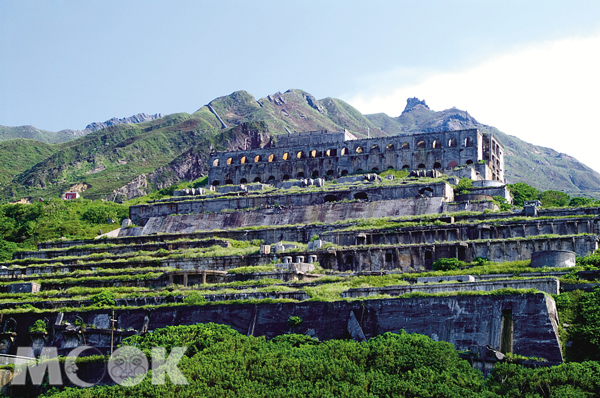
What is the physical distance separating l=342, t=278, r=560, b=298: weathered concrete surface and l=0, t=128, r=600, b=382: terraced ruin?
0.07 m

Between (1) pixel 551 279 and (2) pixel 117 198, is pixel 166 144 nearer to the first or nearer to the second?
(2) pixel 117 198

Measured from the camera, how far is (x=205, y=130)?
159000mm

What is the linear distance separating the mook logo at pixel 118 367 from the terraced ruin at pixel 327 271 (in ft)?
9.06

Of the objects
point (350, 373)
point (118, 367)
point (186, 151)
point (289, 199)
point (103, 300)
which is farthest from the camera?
point (186, 151)

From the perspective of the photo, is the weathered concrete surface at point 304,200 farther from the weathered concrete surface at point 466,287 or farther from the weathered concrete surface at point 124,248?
the weathered concrete surface at point 466,287

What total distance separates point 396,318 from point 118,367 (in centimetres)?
1449

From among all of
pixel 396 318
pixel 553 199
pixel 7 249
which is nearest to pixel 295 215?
pixel 396 318

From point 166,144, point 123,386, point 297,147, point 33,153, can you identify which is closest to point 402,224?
point 123,386

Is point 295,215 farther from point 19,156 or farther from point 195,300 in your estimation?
point 19,156

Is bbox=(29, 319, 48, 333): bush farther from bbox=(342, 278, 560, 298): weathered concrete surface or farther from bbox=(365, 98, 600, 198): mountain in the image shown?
bbox=(365, 98, 600, 198): mountain

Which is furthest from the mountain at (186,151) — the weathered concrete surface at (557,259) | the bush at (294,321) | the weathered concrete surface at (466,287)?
the bush at (294,321)

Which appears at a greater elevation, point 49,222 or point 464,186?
point 464,186

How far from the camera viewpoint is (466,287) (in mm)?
39875

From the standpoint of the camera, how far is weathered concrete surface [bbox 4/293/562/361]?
118 ft
